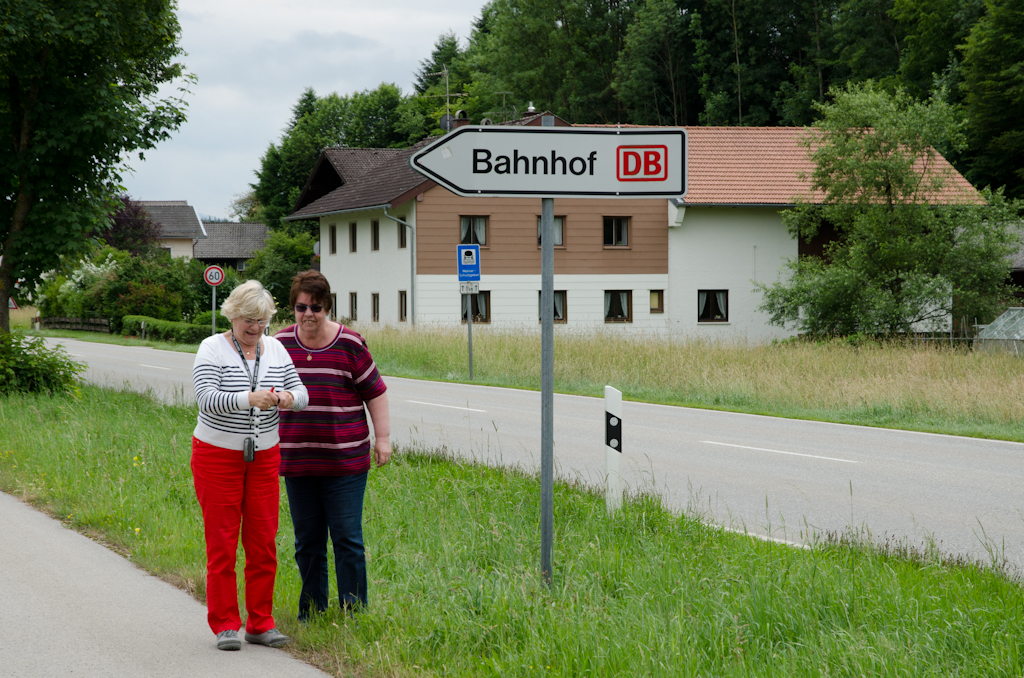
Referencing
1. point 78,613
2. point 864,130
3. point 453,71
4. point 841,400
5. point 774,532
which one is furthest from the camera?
point 453,71

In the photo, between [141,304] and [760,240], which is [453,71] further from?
[760,240]

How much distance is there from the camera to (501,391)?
19.7 m

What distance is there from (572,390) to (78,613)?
15.1m

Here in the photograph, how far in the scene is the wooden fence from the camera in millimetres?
48312

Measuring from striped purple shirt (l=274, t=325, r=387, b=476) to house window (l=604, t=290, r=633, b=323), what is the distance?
34549mm

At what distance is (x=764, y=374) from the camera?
19.0m

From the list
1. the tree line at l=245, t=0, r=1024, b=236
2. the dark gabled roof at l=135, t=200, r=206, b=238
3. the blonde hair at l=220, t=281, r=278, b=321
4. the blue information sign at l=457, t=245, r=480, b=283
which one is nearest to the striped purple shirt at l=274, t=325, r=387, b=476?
the blonde hair at l=220, t=281, r=278, b=321

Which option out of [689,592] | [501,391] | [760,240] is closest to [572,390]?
[501,391]

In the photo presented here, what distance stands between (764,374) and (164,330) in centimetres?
3038

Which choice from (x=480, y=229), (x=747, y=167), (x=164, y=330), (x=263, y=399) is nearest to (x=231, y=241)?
(x=164, y=330)

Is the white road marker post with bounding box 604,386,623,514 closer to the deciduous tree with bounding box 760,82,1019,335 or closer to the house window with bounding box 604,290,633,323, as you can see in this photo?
the deciduous tree with bounding box 760,82,1019,335

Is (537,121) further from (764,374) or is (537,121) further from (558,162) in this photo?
(558,162)

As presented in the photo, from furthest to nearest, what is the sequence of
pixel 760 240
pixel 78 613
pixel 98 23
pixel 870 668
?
pixel 760 240, pixel 98 23, pixel 78 613, pixel 870 668

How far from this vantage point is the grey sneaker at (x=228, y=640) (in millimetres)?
4508
